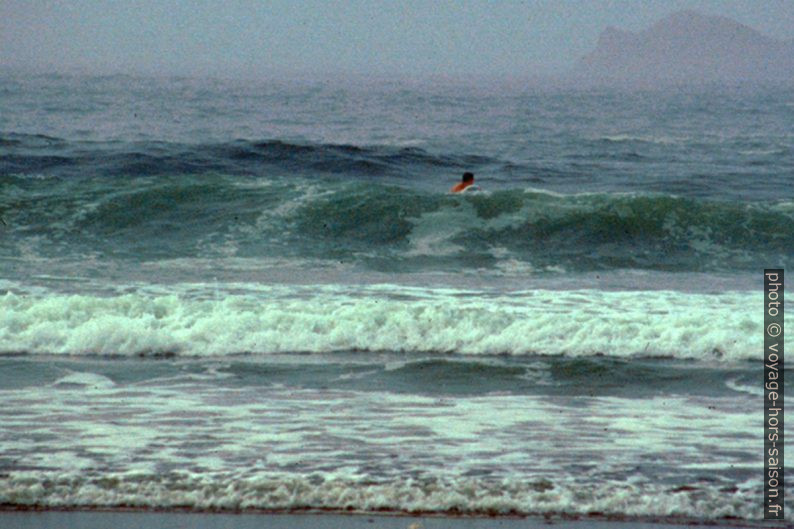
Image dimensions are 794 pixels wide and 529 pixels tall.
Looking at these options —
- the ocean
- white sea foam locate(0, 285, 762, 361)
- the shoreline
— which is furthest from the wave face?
the shoreline

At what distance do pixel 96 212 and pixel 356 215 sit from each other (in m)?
3.86

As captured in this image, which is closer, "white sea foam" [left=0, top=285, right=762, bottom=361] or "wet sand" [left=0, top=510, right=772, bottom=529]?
"wet sand" [left=0, top=510, right=772, bottom=529]

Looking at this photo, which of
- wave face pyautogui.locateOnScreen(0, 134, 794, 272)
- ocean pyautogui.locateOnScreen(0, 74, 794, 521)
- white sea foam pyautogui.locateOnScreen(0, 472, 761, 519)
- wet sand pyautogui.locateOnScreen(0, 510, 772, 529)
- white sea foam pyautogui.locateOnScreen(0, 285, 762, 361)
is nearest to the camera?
wet sand pyautogui.locateOnScreen(0, 510, 772, 529)

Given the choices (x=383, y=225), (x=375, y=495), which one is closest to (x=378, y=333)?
(x=375, y=495)

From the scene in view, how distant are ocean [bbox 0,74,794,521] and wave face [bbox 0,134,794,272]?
0.06 m

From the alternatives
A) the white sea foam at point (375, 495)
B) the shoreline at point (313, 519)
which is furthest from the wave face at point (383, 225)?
the shoreline at point (313, 519)

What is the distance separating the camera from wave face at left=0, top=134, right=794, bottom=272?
14688 mm

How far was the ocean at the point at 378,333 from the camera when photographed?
6133 millimetres

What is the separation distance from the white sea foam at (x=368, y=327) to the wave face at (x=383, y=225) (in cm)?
319

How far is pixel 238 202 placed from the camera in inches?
690

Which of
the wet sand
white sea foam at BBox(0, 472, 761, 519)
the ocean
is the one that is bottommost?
the wet sand

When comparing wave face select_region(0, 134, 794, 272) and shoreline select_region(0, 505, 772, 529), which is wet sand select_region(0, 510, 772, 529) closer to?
shoreline select_region(0, 505, 772, 529)

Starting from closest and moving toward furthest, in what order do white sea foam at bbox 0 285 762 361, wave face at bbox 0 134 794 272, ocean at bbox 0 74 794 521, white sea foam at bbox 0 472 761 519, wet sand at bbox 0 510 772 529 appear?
wet sand at bbox 0 510 772 529 → white sea foam at bbox 0 472 761 519 → ocean at bbox 0 74 794 521 → white sea foam at bbox 0 285 762 361 → wave face at bbox 0 134 794 272

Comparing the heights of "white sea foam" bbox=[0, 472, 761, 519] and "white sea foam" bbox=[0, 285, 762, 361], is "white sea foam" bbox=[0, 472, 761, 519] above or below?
below
